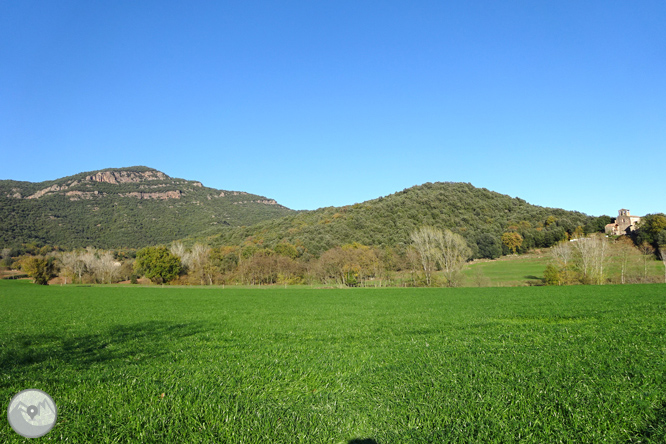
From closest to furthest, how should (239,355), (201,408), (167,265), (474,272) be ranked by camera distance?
(201,408) → (239,355) → (474,272) → (167,265)

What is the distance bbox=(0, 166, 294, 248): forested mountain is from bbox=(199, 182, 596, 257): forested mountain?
35647mm

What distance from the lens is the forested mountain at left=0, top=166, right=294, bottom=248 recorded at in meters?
133

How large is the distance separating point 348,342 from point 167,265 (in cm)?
9033

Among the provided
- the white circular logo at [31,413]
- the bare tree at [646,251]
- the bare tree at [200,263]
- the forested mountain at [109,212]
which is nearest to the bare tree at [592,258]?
the bare tree at [646,251]

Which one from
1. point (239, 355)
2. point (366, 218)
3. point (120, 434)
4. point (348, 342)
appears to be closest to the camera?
point (120, 434)

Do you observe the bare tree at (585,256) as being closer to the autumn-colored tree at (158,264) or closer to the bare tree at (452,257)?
the bare tree at (452,257)

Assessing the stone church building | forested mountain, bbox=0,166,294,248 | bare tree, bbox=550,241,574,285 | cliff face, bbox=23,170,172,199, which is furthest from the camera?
cliff face, bbox=23,170,172,199

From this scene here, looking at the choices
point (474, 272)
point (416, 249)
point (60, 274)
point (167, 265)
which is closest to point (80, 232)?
point (60, 274)

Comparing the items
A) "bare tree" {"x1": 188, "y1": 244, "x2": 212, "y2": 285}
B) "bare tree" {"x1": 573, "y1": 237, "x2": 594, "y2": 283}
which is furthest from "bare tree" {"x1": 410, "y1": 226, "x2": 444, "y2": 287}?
"bare tree" {"x1": 188, "y1": 244, "x2": 212, "y2": 285}

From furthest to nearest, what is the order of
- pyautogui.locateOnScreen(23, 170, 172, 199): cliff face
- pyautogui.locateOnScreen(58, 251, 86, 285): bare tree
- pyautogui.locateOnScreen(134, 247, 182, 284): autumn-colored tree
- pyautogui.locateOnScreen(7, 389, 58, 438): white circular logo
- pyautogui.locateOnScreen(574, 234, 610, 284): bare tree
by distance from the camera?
1. pyautogui.locateOnScreen(23, 170, 172, 199): cliff face
2. pyautogui.locateOnScreen(58, 251, 86, 285): bare tree
3. pyautogui.locateOnScreen(134, 247, 182, 284): autumn-colored tree
4. pyautogui.locateOnScreen(574, 234, 610, 284): bare tree
5. pyautogui.locateOnScreen(7, 389, 58, 438): white circular logo

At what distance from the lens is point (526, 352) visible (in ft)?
32.3

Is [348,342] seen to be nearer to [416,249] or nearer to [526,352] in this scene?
[526,352]

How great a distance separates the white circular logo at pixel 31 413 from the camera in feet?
12.3

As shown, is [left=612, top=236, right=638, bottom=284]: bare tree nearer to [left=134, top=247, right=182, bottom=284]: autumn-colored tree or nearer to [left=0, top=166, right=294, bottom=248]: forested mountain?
[left=134, top=247, right=182, bottom=284]: autumn-colored tree
